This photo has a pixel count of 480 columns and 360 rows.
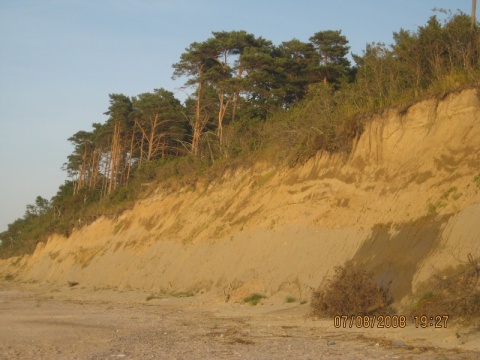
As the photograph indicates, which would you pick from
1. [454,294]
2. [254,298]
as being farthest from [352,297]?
[254,298]

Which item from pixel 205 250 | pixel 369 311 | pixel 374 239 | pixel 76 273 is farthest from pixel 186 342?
pixel 76 273

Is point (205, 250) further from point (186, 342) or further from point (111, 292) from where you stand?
point (186, 342)

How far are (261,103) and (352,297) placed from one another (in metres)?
27.4

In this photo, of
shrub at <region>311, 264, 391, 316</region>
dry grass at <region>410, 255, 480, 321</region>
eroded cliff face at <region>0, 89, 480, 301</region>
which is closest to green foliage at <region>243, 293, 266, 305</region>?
eroded cliff face at <region>0, 89, 480, 301</region>

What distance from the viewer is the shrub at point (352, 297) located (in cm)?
1282

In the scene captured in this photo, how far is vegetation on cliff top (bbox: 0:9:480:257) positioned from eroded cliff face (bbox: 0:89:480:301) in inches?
40.0

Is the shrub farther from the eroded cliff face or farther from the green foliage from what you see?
the green foliage

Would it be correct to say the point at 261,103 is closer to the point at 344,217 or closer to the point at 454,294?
the point at 344,217

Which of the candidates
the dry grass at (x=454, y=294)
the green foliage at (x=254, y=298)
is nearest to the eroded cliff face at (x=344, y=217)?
the green foliage at (x=254, y=298)

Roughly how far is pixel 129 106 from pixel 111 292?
24836 millimetres

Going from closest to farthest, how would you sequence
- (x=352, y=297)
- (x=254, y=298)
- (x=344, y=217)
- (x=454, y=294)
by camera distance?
(x=454, y=294), (x=352, y=297), (x=254, y=298), (x=344, y=217)

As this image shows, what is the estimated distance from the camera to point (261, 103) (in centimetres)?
3922

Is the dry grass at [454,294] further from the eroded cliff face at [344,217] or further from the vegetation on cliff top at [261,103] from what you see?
the vegetation on cliff top at [261,103]

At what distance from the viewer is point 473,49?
19281mm
